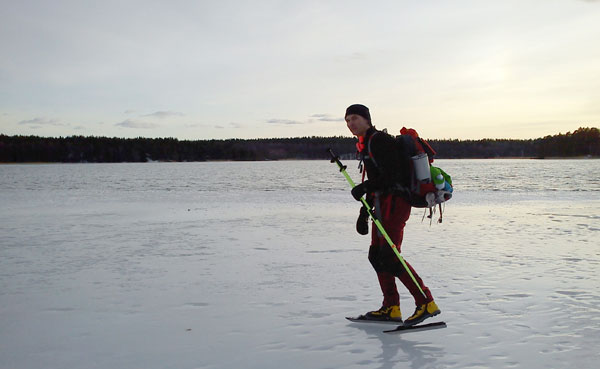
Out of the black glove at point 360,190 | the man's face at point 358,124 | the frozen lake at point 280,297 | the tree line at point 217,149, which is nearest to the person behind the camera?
the frozen lake at point 280,297

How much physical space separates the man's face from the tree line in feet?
429

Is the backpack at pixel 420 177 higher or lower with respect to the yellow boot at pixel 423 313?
higher

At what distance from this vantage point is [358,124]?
444cm

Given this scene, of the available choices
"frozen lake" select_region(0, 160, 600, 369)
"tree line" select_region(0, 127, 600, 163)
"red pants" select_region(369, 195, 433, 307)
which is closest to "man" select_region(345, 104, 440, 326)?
"red pants" select_region(369, 195, 433, 307)

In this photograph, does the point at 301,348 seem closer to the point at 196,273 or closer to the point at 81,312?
the point at 81,312

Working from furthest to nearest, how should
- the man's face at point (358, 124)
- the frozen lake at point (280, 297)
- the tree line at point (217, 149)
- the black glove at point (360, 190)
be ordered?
the tree line at point (217, 149) < the man's face at point (358, 124) < the black glove at point (360, 190) < the frozen lake at point (280, 297)

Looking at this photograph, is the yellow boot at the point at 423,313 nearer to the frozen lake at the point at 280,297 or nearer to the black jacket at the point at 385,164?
the frozen lake at the point at 280,297

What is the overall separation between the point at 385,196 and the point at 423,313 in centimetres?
111

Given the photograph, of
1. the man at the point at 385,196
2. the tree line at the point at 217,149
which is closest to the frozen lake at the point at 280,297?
the man at the point at 385,196

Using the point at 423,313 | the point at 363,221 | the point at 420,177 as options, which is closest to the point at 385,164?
the point at 420,177

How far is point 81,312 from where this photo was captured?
5.08m

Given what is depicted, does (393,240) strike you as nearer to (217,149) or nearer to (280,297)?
(280,297)

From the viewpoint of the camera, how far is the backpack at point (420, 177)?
4.20m

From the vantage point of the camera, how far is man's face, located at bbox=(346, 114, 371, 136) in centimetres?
444
